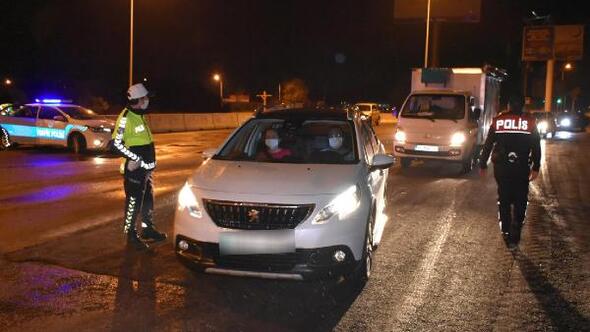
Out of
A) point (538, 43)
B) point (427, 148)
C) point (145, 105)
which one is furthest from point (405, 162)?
point (538, 43)

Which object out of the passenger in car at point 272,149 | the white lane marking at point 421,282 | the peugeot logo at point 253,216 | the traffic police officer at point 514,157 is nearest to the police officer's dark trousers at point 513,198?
the traffic police officer at point 514,157

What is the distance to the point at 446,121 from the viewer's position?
15203 millimetres

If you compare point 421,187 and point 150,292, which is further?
point 421,187

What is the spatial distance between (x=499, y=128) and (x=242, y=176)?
11.9ft

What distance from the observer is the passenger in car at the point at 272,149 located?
21.7 ft

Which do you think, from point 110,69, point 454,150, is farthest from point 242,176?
point 110,69

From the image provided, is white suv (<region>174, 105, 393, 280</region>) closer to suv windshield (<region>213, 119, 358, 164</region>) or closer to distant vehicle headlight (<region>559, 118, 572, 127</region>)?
suv windshield (<region>213, 119, 358, 164</region>)

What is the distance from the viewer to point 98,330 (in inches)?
185

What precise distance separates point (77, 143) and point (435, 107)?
9.87 meters

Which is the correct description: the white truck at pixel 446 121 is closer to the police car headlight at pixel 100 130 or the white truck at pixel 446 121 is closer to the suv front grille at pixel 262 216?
the police car headlight at pixel 100 130

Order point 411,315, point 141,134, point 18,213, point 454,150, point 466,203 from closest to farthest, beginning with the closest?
1. point 411,315
2. point 141,134
3. point 18,213
4. point 466,203
5. point 454,150

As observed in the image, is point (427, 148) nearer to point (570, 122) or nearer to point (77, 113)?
point (77, 113)

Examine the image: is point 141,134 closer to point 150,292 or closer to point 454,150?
point 150,292

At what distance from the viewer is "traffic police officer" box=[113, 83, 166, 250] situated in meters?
6.98
